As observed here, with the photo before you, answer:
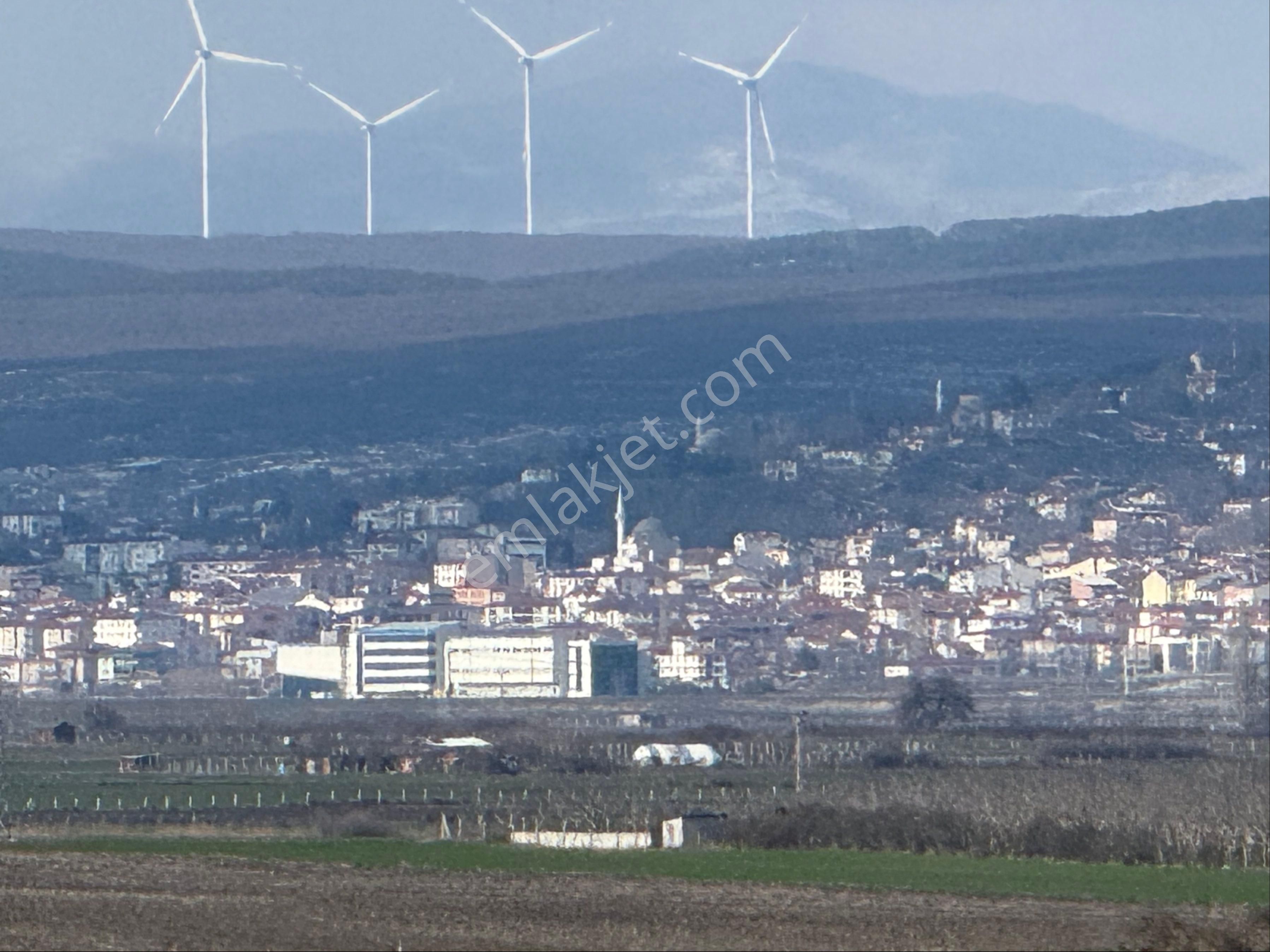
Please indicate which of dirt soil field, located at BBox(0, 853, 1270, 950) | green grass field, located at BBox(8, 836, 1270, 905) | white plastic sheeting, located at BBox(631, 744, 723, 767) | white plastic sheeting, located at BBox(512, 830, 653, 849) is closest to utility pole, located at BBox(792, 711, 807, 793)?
white plastic sheeting, located at BBox(631, 744, 723, 767)

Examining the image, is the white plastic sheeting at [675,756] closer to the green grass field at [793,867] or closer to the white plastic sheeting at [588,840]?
the white plastic sheeting at [588,840]

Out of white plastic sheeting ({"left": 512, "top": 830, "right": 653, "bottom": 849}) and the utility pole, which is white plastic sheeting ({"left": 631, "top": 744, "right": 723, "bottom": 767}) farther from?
white plastic sheeting ({"left": 512, "top": 830, "right": 653, "bottom": 849})

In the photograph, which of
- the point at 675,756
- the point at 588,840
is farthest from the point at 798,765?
the point at 588,840

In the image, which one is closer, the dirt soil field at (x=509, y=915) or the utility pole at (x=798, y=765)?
the dirt soil field at (x=509, y=915)

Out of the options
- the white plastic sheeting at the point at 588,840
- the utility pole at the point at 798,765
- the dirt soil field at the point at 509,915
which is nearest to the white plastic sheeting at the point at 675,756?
the utility pole at the point at 798,765

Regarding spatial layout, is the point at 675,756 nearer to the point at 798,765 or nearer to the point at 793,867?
the point at 798,765

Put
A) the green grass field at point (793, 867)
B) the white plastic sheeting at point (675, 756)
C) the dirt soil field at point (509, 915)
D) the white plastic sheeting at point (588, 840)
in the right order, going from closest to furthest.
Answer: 1. the dirt soil field at point (509, 915)
2. the green grass field at point (793, 867)
3. the white plastic sheeting at point (588, 840)
4. the white plastic sheeting at point (675, 756)
